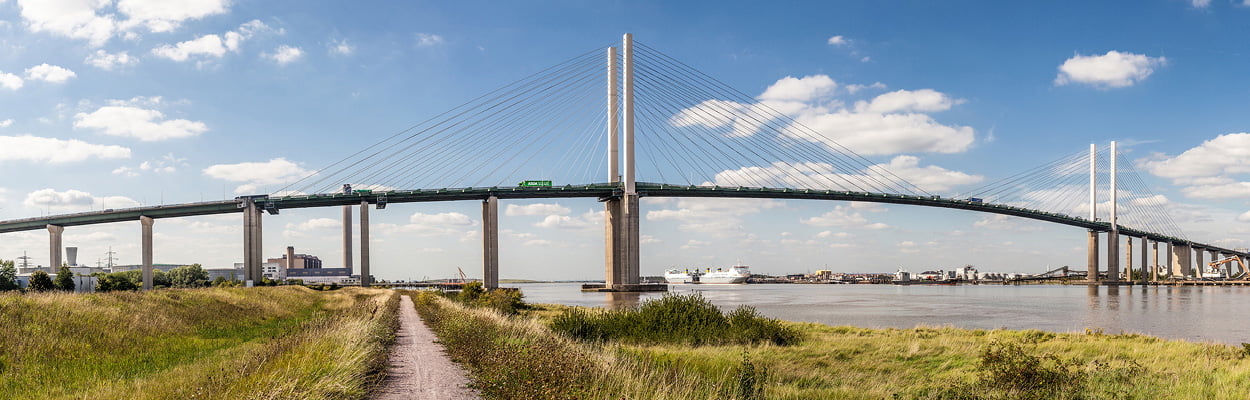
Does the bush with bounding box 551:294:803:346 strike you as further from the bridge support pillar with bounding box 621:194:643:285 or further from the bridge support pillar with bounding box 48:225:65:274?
the bridge support pillar with bounding box 48:225:65:274

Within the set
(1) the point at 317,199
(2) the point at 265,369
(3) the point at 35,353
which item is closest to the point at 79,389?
(2) the point at 265,369

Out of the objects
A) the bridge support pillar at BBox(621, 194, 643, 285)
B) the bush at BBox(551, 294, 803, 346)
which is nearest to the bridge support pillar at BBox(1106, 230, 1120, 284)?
the bridge support pillar at BBox(621, 194, 643, 285)

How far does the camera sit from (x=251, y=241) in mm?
112062

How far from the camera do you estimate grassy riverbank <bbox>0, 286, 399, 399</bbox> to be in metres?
11.9

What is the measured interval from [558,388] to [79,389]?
29.5ft

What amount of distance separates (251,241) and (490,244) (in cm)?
3588

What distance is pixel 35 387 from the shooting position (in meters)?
14.0

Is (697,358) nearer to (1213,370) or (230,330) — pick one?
(1213,370)

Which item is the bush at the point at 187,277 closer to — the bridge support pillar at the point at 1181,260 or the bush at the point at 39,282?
the bush at the point at 39,282

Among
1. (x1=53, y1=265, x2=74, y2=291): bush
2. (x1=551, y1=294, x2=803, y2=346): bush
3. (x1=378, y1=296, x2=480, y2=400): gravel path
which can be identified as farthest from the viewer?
(x1=53, y1=265, x2=74, y2=291): bush

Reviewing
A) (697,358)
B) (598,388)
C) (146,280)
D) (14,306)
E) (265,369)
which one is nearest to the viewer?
(598,388)

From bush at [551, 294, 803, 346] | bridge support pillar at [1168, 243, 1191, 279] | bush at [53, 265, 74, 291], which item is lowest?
bridge support pillar at [1168, 243, 1191, 279]

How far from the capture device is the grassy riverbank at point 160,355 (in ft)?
38.9

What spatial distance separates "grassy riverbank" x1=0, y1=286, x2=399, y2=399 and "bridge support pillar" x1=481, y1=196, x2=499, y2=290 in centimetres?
7905
